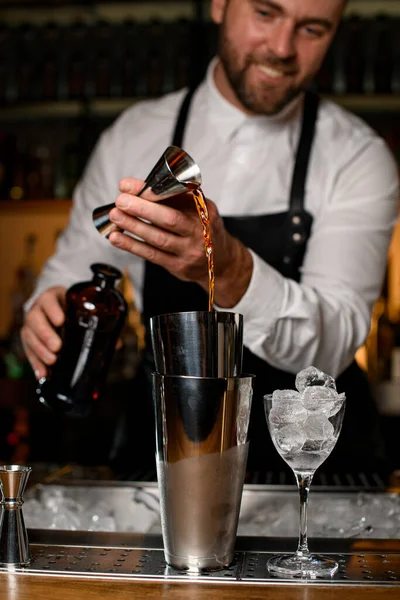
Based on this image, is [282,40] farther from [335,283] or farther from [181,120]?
[335,283]

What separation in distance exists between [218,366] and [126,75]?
2707 mm

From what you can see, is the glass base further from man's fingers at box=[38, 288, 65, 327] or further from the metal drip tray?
man's fingers at box=[38, 288, 65, 327]

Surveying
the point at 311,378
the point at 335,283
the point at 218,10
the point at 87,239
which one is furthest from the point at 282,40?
the point at 311,378

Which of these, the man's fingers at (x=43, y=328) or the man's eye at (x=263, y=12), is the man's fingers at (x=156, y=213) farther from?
the man's eye at (x=263, y=12)

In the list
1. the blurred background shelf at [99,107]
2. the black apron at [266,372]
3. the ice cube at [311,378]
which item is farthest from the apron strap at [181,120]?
the blurred background shelf at [99,107]

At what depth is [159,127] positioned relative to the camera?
7.06 feet

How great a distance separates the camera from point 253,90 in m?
1.92

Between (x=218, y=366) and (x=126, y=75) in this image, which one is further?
(x=126, y=75)

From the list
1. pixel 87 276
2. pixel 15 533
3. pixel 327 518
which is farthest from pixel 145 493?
pixel 87 276

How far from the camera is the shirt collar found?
2082mm

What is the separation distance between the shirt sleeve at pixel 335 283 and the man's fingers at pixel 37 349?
12.9 inches

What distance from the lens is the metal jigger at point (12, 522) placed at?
3.37 ft

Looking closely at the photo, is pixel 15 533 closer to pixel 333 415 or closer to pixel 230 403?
pixel 230 403

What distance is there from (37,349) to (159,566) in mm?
614
